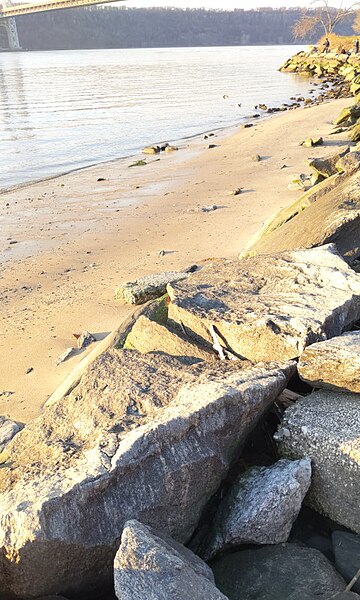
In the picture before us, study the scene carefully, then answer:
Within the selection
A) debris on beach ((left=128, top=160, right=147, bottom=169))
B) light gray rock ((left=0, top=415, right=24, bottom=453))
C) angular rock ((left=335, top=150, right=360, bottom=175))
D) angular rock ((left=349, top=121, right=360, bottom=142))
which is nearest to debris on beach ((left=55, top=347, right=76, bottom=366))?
light gray rock ((left=0, top=415, right=24, bottom=453))

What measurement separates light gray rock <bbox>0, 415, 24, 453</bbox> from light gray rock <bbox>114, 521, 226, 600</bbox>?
1676mm

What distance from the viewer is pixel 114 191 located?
11.7 metres

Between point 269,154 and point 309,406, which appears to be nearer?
point 309,406

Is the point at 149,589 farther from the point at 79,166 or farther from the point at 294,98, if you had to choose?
the point at 294,98

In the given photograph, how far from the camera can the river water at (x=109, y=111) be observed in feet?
55.5

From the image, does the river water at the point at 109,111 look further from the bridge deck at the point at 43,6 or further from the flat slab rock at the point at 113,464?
the bridge deck at the point at 43,6

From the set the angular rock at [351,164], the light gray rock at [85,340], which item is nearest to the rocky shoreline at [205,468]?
the light gray rock at [85,340]

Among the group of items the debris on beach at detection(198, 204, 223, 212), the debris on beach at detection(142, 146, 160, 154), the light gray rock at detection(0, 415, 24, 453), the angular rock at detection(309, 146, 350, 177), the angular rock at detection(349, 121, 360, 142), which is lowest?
the debris on beach at detection(198, 204, 223, 212)

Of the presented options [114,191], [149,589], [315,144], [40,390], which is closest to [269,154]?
[315,144]

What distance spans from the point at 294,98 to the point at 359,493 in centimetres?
2847

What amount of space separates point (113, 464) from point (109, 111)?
2541cm

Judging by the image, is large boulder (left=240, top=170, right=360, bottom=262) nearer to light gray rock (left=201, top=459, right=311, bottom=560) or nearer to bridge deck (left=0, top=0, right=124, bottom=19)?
light gray rock (left=201, top=459, right=311, bottom=560)

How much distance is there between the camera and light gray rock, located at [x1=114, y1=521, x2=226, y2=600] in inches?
76.3

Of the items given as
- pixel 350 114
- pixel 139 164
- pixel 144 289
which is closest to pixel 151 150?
pixel 139 164
